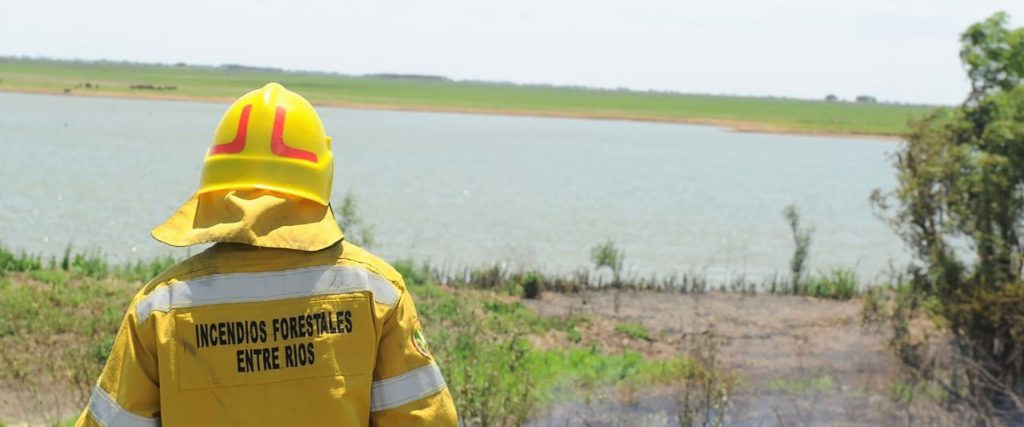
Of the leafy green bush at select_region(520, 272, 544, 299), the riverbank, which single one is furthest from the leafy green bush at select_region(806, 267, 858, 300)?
the leafy green bush at select_region(520, 272, 544, 299)

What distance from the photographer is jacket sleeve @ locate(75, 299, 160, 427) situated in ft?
7.52

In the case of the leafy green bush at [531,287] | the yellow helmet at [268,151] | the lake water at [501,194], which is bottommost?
the lake water at [501,194]

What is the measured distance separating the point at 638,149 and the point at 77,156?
27.3 m

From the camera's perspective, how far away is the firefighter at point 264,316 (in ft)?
7.54

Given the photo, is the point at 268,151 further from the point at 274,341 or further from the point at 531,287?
the point at 531,287

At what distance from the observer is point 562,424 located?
7719mm

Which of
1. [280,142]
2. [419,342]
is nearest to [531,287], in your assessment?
[419,342]

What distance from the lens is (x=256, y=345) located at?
2338 millimetres

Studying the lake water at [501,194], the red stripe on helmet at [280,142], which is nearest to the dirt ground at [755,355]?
the lake water at [501,194]

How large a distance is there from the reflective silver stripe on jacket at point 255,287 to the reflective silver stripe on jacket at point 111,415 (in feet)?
0.62

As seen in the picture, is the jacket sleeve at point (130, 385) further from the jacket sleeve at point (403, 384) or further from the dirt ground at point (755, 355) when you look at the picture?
the dirt ground at point (755, 355)

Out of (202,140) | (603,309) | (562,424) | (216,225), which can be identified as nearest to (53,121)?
(202,140)

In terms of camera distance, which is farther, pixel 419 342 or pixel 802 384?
pixel 802 384

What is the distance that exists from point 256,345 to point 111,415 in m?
0.33
